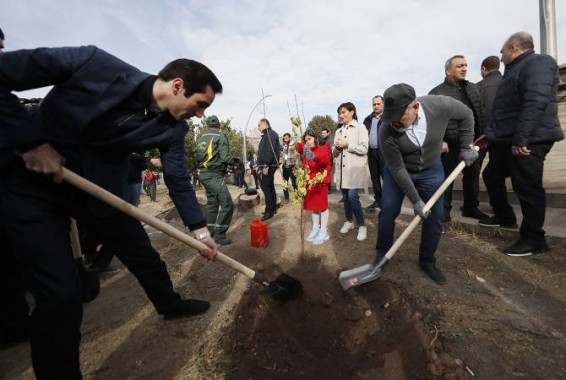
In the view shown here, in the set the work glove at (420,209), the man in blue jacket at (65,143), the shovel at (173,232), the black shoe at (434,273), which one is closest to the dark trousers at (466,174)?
the black shoe at (434,273)

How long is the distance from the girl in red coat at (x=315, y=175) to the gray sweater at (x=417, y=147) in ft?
4.86

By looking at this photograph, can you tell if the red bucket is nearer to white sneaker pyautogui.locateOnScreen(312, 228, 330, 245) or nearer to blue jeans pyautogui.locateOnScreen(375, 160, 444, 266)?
white sneaker pyautogui.locateOnScreen(312, 228, 330, 245)

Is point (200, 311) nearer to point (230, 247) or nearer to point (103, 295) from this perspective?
point (103, 295)

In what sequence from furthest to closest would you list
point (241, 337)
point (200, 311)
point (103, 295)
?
1. point (103, 295)
2. point (200, 311)
3. point (241, 337)

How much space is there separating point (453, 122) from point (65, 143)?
4.32 meters

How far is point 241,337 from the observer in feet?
7.89

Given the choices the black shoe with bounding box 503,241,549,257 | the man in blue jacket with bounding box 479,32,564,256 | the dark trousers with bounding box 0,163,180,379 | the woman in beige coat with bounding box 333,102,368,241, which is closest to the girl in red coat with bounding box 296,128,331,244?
the woman in beige coat with bounding box 333,102,368,241

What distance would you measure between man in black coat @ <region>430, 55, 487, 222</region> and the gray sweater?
141cm

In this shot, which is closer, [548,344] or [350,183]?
[548,344]

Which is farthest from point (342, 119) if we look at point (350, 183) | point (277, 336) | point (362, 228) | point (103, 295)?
point (103, 295)

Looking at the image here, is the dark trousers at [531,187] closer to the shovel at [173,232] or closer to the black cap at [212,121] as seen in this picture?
the shovel at [173,232]

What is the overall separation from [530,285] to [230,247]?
12.3 feet

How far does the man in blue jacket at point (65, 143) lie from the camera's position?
1.60 metres

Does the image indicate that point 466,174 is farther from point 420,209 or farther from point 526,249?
point 420,209
